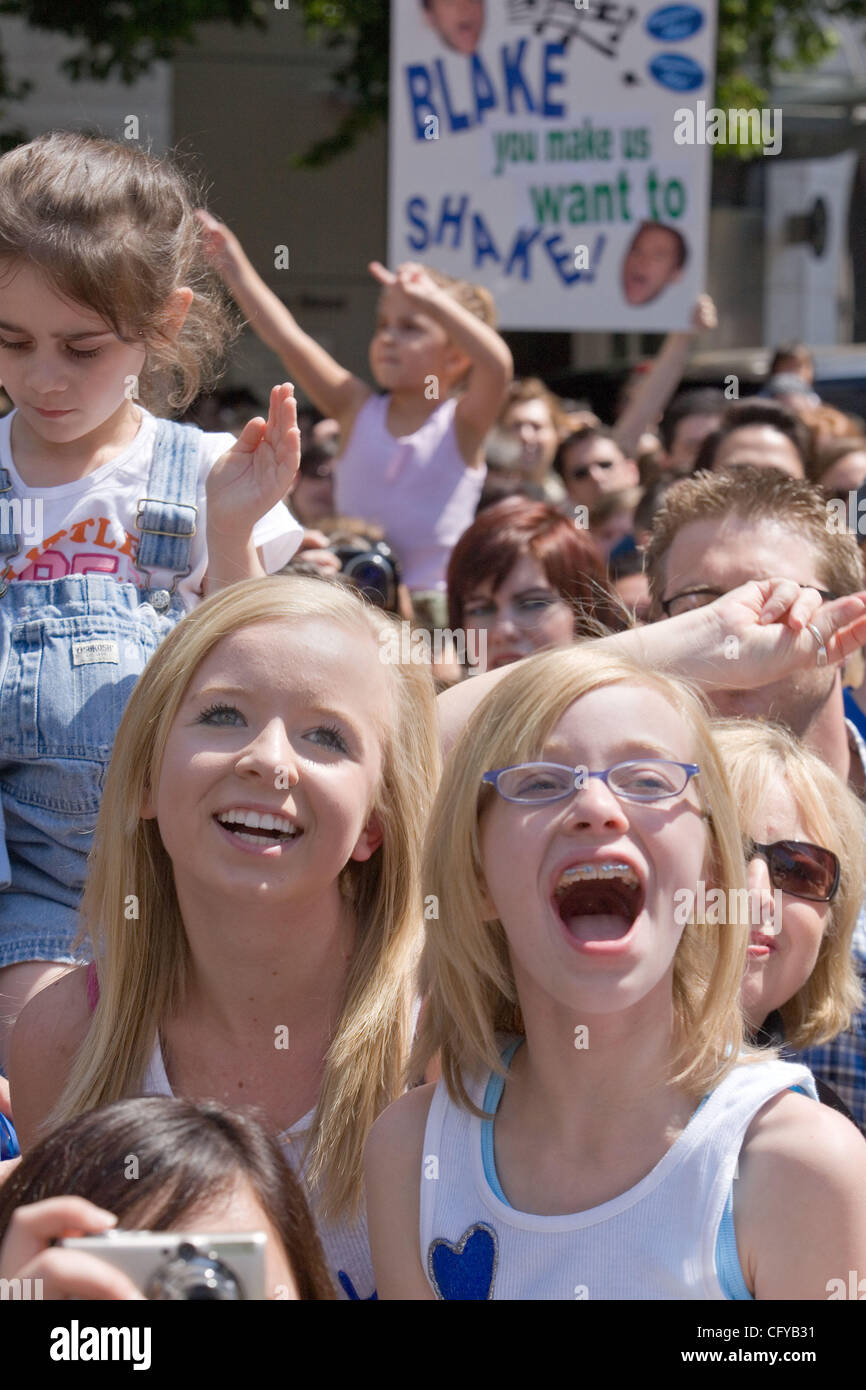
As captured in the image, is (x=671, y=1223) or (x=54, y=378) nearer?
(x=671, y=1223)

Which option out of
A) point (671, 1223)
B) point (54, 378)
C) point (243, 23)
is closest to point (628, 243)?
point (54, 378)

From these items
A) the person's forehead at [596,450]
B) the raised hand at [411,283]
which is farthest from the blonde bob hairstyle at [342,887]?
the person's forehead at [596,450]

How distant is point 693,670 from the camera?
8.14ft

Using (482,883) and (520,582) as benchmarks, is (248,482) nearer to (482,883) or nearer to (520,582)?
(482,883)

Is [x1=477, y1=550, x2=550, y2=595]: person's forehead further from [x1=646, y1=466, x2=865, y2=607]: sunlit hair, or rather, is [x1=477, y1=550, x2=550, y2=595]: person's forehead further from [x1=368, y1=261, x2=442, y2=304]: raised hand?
[x1=368, y1=261, x2=442, y2=304]: raised hand

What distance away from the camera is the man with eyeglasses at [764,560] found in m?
3.10

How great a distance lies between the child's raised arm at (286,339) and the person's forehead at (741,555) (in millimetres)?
1241

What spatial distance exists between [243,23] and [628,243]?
6759 millimetres

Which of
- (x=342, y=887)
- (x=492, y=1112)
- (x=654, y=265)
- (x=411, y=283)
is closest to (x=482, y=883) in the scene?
(x=492, y=1112)

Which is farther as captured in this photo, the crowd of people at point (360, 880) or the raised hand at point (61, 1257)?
the crowd of people at point (360, 880)

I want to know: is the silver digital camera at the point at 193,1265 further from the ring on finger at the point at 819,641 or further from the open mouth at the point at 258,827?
the ring on finger at the point at 819,641

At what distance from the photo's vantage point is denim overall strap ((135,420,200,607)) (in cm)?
271

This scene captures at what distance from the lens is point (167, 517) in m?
2.71
